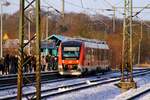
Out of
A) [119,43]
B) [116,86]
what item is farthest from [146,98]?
[119,43]

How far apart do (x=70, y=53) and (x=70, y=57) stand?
333 mm

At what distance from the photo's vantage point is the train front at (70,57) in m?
44.4

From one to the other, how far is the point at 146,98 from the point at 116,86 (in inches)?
359

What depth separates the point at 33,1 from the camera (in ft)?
50.9

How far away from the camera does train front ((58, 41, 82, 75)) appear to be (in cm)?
4444

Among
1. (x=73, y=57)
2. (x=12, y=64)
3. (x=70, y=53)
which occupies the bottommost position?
(x=12, y=64)

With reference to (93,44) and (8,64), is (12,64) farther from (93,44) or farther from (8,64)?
(93,44)

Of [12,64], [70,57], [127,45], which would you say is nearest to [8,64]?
[12,64]

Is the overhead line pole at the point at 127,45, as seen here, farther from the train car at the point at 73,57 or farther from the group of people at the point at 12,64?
the train car at the point at 73,57

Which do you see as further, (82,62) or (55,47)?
(55,47)

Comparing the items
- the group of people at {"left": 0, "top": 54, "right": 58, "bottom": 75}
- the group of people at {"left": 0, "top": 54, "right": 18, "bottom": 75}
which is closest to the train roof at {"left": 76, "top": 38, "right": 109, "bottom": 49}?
the group of people at {"left": 0, "top": 54, "right": 58, "bottom": 75}

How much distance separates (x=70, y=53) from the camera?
44750mm

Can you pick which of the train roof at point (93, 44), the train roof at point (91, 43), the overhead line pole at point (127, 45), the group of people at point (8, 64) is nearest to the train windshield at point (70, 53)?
the train roof at point (91, 43)

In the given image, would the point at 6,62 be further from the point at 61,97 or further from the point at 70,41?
the point at 61,97
